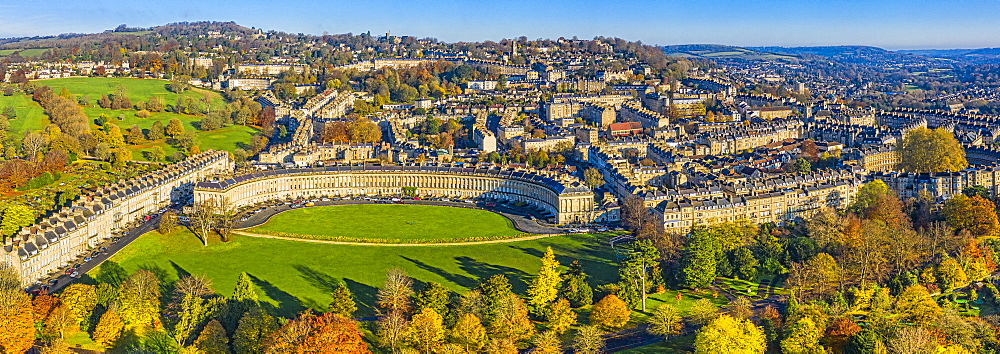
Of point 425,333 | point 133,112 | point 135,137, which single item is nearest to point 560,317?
point 425,333

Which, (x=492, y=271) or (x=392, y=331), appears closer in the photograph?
(x=392, y=331)

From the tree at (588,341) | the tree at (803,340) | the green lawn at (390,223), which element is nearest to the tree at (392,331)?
the tree at (588,341)

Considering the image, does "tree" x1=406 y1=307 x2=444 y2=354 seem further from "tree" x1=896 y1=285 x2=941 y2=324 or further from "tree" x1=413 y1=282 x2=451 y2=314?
"tree" x1=896 y1=285 x2=941 y2=324

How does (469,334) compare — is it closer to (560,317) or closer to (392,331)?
(392,331)

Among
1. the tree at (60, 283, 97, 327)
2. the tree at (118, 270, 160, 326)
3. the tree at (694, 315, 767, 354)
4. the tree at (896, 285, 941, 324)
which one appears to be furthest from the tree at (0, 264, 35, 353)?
the tree at (896, 285, 941, 324)

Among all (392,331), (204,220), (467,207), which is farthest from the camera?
(467,207)

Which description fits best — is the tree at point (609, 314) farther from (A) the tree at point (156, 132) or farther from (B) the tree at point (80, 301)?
(A) the tree at point (156, 132)

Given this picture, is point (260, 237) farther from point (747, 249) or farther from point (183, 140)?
point (183, 140)
